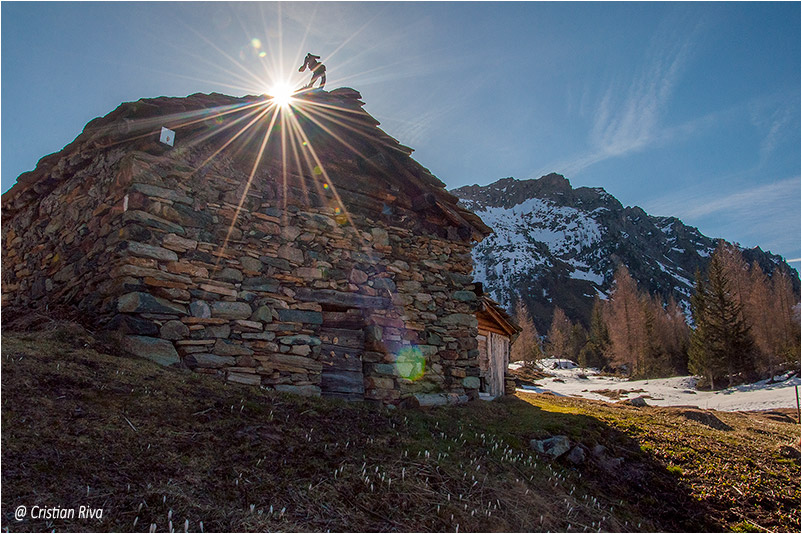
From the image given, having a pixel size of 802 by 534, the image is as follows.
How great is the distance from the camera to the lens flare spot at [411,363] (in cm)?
815

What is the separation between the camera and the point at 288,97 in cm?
838

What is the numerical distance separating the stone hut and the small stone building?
187 inches

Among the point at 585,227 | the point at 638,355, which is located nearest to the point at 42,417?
the point at 638,355

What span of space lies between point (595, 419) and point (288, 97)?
8.59 metres

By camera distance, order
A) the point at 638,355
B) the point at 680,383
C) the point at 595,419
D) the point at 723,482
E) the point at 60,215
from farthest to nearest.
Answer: the point at 638,355
the point at 680,383
the point at 595,419
the point at 60,215
the point at 723,482

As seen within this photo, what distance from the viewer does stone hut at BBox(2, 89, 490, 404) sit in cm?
649

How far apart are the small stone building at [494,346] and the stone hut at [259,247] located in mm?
4750

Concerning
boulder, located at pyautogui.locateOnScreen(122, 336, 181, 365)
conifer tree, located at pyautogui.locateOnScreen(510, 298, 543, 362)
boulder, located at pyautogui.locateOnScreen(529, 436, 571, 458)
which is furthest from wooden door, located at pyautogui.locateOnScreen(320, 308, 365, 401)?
conifer tree, located at pyautogui.locateOnScreen(510, 298, 543, 362)

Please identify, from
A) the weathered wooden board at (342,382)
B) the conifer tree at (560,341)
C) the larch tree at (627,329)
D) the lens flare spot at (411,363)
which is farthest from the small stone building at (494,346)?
the conifer tree at (560,341)

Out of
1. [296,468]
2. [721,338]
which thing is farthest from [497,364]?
[721,338]

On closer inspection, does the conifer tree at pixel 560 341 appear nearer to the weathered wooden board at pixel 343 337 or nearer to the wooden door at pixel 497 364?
the wooden door at pixel 497 364

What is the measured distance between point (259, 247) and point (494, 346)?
10173 mm

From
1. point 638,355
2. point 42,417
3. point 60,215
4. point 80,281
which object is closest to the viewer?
point 42,417

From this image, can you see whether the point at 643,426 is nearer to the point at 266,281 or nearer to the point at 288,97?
the point at 266,281
